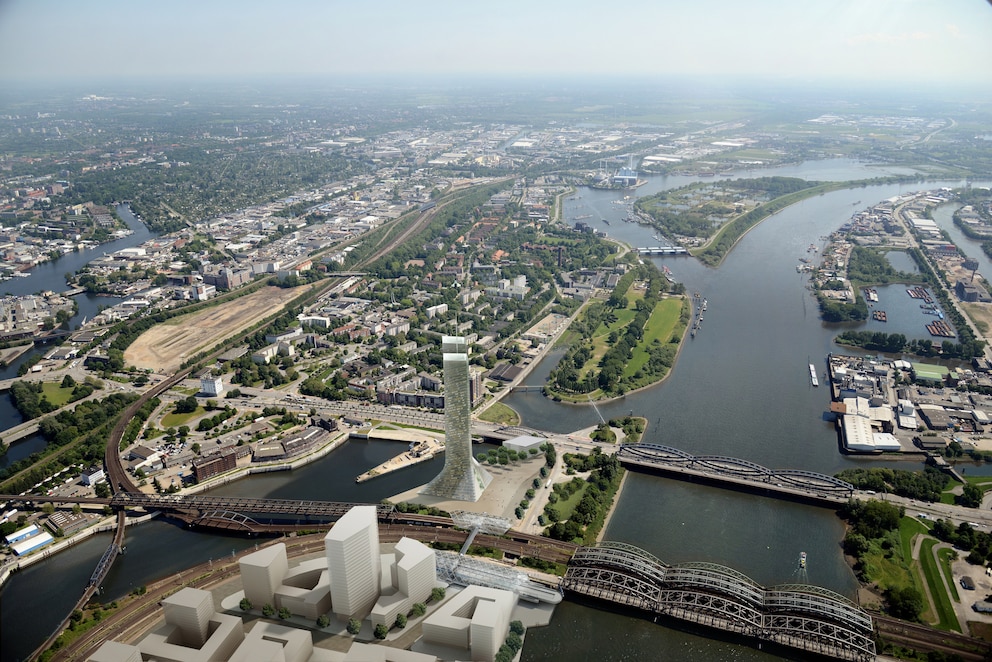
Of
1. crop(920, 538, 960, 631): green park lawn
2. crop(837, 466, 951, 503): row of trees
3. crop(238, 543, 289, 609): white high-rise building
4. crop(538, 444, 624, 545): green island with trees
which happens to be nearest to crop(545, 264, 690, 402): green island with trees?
crop(538, 444, 624, 545): green island with trees

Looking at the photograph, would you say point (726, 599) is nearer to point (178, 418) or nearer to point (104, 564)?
point (104, 564)

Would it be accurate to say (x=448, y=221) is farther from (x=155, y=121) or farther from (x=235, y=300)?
(x=155, y=121)

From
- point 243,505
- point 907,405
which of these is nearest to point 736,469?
point 907,405

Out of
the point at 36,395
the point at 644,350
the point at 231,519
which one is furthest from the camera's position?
the point at 644,350

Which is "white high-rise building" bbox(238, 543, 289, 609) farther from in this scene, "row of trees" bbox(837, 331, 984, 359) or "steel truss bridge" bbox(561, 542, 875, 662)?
"row of trees" bbox(837, 331, 984, 359)

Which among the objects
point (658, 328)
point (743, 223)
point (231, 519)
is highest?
point (743, 223)

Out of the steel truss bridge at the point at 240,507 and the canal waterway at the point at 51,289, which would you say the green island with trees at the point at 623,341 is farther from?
the canal waterway at the point at 51,289

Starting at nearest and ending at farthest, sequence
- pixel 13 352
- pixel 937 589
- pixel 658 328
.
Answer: pixel 937 589 < pixel 13 352 < pixel 658 328
